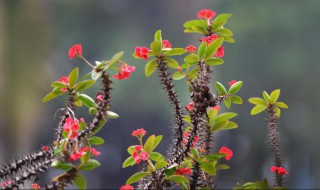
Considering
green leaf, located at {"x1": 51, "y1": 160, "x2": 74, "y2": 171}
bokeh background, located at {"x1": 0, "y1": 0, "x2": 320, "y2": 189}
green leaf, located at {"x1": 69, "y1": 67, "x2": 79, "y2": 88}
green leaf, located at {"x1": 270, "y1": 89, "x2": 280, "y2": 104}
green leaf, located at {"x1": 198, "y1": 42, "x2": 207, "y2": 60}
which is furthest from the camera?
bokeh background, located at {"x1": 0, "y1": 0, "x2": 320, "y2": 189}

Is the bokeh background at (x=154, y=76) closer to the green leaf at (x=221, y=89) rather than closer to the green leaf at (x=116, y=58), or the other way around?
the green leaf at (x=221, y=89)

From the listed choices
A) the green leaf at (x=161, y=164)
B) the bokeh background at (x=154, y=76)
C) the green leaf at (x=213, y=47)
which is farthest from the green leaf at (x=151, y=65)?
the bokeh background at (x=154, y=76)

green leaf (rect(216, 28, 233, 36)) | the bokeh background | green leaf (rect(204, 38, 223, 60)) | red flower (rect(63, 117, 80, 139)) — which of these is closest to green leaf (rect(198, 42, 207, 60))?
green leaf (rect(204, 38, 223, 60))

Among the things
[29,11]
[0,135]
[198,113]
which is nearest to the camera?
[198,113]

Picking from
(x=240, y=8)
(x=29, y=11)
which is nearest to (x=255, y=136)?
(x=240, y=8)

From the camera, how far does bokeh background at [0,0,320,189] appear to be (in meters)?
2.46

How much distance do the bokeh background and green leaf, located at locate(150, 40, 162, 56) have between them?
4.86 ft

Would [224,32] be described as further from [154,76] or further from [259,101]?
[154,76]

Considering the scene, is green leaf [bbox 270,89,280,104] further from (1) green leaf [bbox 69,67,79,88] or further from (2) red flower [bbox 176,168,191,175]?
(1) green leaf [bbox 69,67,79,88]

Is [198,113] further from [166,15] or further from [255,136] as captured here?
[166,15]

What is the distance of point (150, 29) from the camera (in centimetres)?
265

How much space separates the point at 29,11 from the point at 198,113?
2055mm

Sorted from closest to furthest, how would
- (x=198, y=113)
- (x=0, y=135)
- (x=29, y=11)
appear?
(x=198, y=113) → (x=0, y=135) → (x=29, y=11)

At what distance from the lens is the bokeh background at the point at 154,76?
246cm
